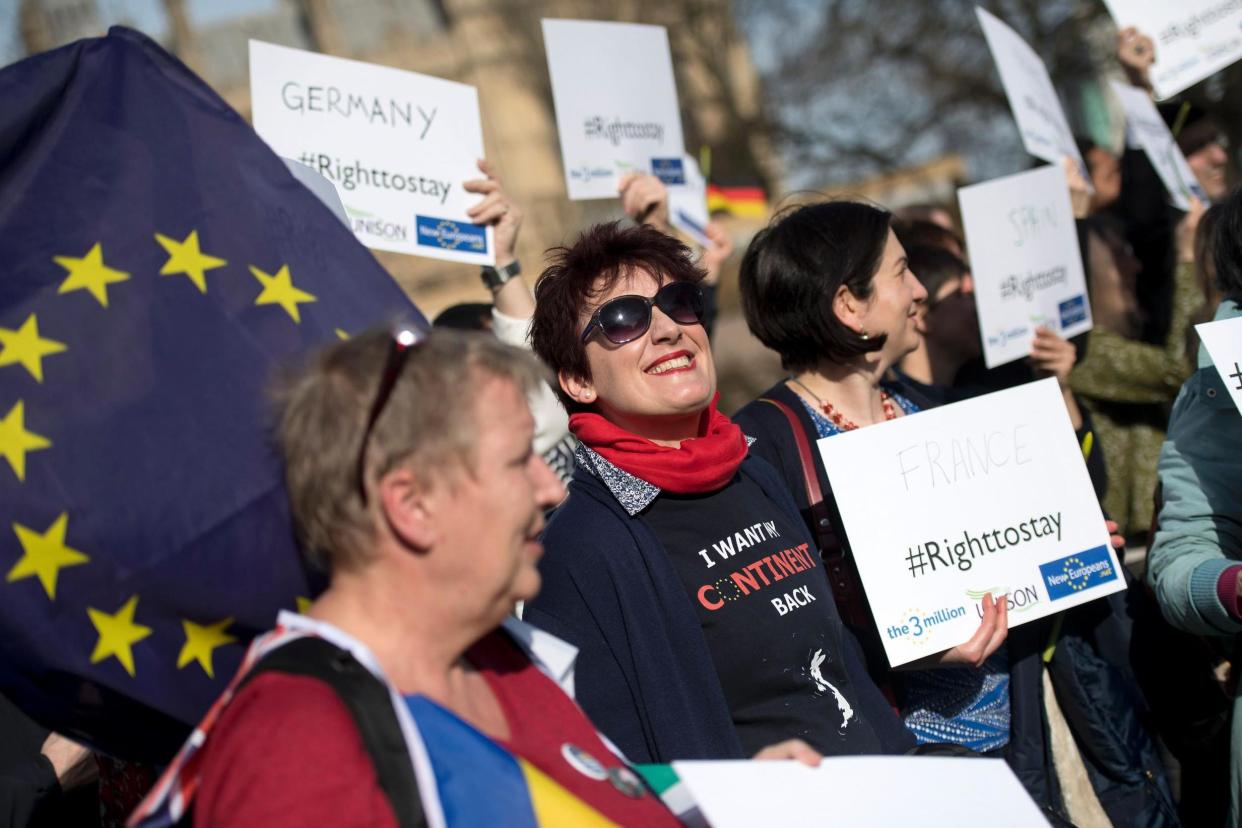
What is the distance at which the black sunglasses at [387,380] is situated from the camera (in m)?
1.70

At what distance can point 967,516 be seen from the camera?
2.80 m

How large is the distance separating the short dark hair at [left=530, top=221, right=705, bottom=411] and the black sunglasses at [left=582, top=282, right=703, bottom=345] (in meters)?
0.04

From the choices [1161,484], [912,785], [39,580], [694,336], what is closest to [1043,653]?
[1161,484]

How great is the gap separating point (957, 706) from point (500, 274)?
1.81 m

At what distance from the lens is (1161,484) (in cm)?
298

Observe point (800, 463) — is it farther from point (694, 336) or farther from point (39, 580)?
point (39, 580)

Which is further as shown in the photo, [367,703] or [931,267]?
[931,267]

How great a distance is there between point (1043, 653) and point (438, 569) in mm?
2090

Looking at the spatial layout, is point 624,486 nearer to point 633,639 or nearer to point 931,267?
point 633,639

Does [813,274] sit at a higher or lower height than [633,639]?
higher

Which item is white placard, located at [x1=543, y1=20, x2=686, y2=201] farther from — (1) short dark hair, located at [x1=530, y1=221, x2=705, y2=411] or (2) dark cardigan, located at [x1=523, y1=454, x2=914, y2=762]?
(2) dark cardigan, located at [x1=523, y1=454, x2=914, y2=762]

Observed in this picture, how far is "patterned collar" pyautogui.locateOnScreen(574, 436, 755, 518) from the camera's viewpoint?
2631mm

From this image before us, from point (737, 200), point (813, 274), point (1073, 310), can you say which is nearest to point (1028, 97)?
point (1073, 310)

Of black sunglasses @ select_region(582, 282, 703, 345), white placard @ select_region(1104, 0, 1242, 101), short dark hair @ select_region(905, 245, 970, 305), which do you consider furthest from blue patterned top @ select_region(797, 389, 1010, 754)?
white placard @ select_region(1104, 0, 1242, 101)
